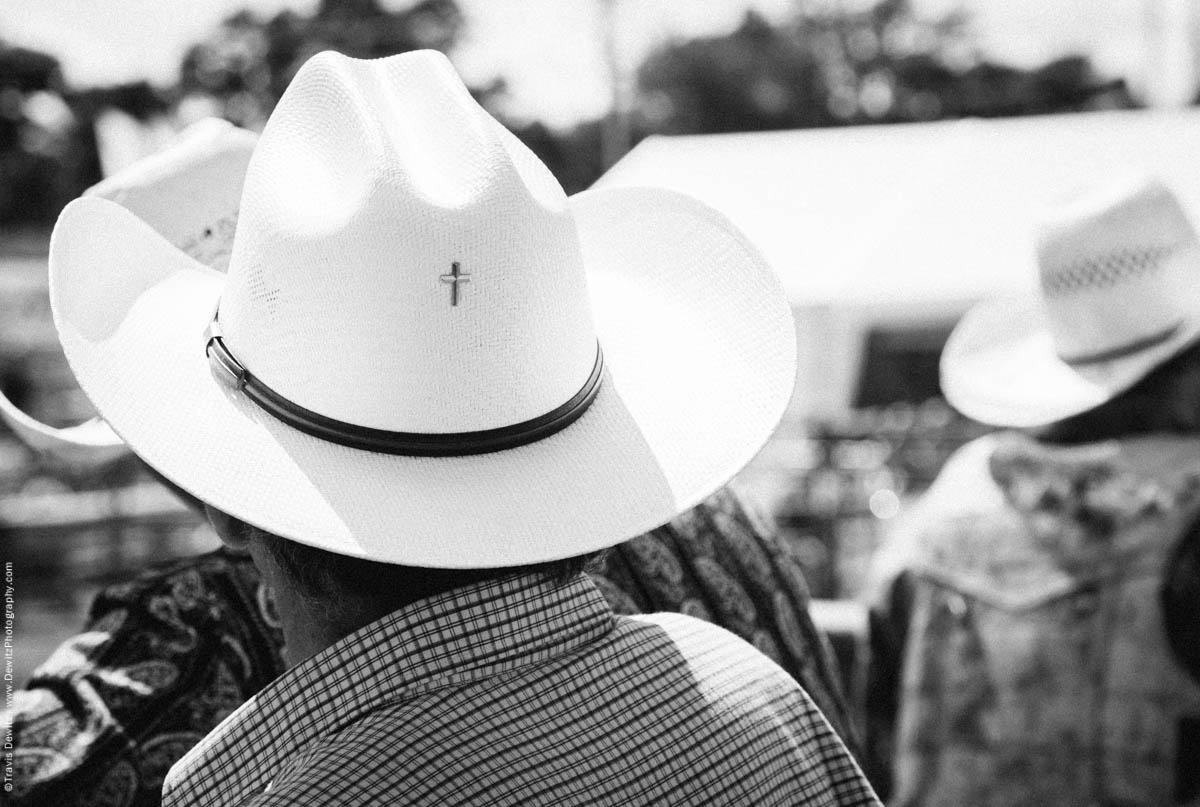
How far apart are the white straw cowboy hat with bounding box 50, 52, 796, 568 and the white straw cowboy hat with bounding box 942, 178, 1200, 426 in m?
1.76

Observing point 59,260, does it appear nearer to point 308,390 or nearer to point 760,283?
point 308,390

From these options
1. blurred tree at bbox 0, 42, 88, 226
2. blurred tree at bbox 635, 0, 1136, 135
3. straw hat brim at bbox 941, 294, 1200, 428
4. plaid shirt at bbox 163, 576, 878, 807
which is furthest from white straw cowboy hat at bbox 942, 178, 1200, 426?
blurred tree at bbox 635, 0, 1136, 135

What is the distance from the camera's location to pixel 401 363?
3.97 feet

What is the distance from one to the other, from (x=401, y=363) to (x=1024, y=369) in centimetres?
244

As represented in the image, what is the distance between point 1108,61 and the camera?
45.2 m

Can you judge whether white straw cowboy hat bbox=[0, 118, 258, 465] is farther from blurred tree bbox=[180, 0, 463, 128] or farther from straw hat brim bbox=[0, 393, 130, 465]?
blurred tree bbox=[180, 0, 463, 128]

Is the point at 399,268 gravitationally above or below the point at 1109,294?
above

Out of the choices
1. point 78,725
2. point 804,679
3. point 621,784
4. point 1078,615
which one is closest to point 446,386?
point 621,784

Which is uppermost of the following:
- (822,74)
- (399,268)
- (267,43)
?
(399,268)

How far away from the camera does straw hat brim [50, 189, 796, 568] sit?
1.19 meters

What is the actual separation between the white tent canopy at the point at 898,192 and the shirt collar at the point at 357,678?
6744 millimetres

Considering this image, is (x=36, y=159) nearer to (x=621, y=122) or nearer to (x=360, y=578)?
(x=621, y=122)

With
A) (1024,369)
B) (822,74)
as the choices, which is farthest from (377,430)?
(822,74)

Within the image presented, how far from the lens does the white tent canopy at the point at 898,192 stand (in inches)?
324
